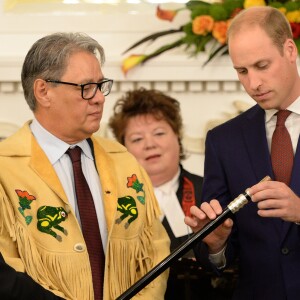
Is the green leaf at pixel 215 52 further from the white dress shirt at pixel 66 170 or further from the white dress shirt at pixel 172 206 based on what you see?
the white dress shirt at pixel 66 170

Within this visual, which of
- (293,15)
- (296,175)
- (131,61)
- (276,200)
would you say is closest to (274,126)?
(296,175)

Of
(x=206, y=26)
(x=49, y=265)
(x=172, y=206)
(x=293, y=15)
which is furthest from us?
(x=206, y=26)

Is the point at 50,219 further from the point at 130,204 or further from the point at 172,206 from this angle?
the point at 172,206

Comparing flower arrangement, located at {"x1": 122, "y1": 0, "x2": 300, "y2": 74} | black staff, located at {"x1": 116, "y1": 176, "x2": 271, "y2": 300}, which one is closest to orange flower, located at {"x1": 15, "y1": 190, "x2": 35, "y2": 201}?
black staff, located at {"x1": 116, "y1": 176, "x2": 271, "y2": 300}

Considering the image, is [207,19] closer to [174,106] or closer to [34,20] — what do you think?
[174,106]

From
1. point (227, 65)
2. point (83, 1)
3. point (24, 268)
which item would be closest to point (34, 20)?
point (83, 1)

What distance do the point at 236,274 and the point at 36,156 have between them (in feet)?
3.66

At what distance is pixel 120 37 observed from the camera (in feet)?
16.1

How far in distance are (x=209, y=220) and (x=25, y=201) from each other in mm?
583

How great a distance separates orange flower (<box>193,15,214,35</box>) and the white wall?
0.59 feet

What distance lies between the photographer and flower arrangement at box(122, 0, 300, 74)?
15.0 feet

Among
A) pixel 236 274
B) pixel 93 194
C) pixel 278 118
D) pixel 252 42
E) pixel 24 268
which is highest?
pixel 252 42

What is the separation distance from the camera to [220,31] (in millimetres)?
4633

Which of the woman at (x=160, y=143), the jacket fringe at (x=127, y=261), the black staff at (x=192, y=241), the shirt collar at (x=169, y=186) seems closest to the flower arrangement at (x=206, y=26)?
the woman at (x=160, y=143)
